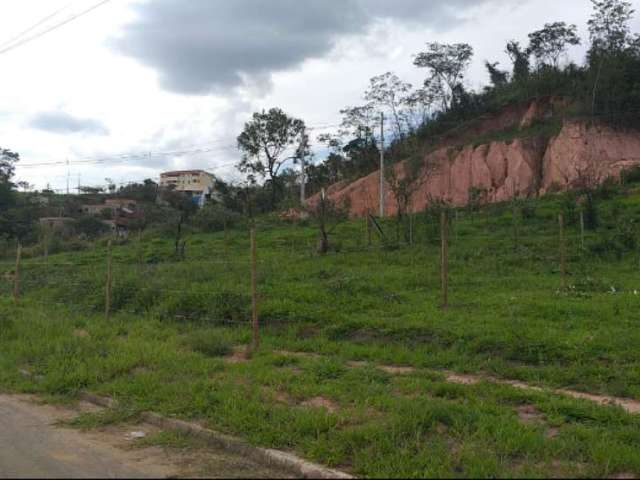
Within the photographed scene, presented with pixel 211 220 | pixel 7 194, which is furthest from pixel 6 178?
pixel 211 220

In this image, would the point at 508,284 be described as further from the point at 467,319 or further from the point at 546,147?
the point at 546,147

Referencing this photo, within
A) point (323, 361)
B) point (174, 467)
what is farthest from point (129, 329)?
point (174, 467)

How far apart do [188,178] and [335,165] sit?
53.4 meters

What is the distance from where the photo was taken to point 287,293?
1210 cm

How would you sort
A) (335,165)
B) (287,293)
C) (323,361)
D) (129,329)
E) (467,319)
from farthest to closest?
1. (335,165)
2. (287,293)
3. (129,329)
4. (467,319)
5. (323,361)

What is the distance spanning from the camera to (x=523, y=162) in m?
37.3

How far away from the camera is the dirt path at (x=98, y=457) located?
15.4 ft

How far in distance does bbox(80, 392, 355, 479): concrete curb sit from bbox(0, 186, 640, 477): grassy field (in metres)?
0.14

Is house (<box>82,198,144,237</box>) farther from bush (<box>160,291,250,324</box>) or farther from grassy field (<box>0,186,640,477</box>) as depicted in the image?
bush (<box>160,291,250,324</box>)

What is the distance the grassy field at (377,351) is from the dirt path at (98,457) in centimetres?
41

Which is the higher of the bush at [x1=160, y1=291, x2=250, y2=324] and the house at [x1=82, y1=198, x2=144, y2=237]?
the house at [x1=82, y1=198, x2=144, y2=237]

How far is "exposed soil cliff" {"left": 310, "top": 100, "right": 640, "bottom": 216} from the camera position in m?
34.3

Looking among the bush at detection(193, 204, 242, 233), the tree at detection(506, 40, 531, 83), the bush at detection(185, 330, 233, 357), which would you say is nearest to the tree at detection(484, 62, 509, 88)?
the tree at detection(506, 40, 531, 83)

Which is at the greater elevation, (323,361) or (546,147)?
(546,147)
